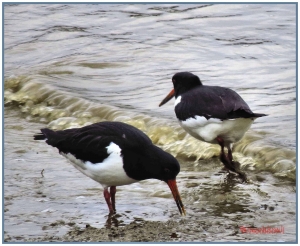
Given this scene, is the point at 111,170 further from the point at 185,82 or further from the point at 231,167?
the point at 185,82

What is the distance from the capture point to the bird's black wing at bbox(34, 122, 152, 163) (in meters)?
5.57

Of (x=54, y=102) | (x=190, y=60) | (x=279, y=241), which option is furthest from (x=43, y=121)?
(x=279, y=241)

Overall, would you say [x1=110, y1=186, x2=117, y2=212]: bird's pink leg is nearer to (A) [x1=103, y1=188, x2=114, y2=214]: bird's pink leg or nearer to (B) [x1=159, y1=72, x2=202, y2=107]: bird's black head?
(A) [x1=103, y1=188, x2=114, y2=214]: bird's pink leg

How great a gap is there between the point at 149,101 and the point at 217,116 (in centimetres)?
269

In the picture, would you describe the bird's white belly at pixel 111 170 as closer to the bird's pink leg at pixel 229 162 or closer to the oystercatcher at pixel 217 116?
the oystercatcher at pixel 217 116

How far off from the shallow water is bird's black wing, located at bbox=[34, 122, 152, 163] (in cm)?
49

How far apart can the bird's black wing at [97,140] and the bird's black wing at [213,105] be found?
1.03m

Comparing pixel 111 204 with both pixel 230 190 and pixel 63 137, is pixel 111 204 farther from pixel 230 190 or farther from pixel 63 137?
pixel 230 190

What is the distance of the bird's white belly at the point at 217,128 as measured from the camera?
21.2ft

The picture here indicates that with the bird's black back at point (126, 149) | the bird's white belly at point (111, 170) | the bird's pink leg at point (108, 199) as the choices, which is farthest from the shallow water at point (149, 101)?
the bird's black back at point (126, 149)

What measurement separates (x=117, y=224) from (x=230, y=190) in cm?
135

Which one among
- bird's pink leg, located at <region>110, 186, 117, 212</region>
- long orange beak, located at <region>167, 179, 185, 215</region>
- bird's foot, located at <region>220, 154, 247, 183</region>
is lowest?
bird's foot, located at <region>220, 154, 247, 183</region>

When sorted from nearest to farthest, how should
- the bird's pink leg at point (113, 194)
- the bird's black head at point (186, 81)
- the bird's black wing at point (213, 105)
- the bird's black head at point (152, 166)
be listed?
1. the bird's black head at point (152, 166)
2. the bird's pink leg at point (113, 194)
3. the bird's black wing at point (213, 105)
4. the bird's black head at point (186, 81)

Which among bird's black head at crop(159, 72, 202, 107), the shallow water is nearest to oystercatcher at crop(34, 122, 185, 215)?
the shallow water
